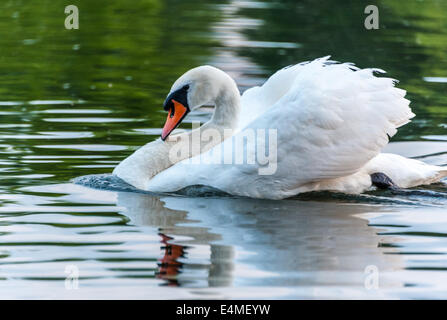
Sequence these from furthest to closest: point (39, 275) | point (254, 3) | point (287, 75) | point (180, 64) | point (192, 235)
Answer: point (254, 3)
point (180, 64)
point (287, 75)
point (192, 235)
point (39, 275)

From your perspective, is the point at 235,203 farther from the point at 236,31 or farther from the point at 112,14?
the point at 112,14

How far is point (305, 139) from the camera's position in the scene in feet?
28.7

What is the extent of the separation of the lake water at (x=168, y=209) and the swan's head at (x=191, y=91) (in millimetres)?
851

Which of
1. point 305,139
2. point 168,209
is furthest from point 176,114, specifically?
point 305,139

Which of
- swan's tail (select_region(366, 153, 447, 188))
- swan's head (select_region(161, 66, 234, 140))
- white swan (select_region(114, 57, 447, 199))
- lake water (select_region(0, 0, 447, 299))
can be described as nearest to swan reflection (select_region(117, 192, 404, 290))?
lake water (select_region(0, 0, 447, 299))

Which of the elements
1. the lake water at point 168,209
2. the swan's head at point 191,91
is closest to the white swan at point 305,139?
the swan's head at point 191,91

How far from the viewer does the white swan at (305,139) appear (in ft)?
28.6

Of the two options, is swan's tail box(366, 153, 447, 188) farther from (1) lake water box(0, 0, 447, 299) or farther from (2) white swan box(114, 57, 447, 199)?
(1) lake water box(0, 0, 447, 299)

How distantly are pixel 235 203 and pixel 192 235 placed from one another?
117 centimetres

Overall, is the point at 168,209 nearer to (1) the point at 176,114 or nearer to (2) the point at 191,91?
(1) the point at 176,114

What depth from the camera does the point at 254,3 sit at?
86.8 ft

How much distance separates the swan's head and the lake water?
85cm

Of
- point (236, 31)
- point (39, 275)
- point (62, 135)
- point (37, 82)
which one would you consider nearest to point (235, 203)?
point (39, 275)

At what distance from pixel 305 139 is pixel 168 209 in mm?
1340
